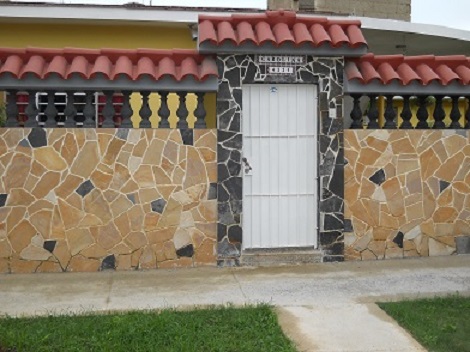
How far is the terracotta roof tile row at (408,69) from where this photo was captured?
7.86m

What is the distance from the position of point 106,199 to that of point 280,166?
7.52 feet

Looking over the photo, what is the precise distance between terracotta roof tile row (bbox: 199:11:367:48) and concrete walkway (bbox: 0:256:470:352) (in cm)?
290

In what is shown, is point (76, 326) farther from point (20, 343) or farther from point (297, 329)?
point (297, 329)

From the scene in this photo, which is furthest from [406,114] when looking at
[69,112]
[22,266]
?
[22,266]

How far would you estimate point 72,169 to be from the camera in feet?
24.5

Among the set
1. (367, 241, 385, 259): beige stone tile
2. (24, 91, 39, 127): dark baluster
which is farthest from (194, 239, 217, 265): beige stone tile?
(24, 91, 39, 127): dark baluster

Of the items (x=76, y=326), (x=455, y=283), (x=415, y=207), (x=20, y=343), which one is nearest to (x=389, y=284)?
(x=455, y=283)

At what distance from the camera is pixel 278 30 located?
25.4ft

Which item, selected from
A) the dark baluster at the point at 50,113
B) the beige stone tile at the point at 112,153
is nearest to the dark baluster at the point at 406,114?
the beige stone tile at the point at 112,153

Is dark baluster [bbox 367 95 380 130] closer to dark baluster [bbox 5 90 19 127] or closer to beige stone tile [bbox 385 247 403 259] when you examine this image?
beige stone tile [bbox 385 247 403 259]

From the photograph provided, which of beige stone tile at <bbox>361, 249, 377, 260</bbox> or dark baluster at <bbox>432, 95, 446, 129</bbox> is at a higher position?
dark baluster at <bbox>432, 95, 446, 129</bbox>

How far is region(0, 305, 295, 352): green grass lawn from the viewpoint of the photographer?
15.9 ft

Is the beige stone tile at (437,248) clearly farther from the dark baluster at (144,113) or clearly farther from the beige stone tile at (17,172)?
the beige stone tile at (17,172)

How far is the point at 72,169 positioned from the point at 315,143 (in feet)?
10.4
